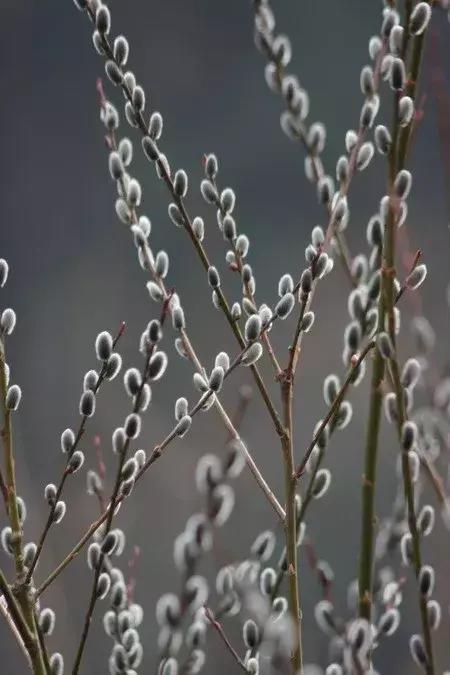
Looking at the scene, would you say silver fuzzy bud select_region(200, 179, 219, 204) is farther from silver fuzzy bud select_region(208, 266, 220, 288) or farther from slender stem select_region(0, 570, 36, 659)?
slender stem select_region(0, 570, 36, 659)

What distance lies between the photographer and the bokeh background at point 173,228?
2.50m

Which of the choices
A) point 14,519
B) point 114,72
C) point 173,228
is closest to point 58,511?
point 14,519

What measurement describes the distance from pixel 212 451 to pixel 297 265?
568 millimetres

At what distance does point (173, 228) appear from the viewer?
2.61 m

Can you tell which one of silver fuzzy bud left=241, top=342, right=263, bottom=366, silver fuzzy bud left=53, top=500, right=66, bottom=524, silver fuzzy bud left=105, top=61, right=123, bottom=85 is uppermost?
silver fuzzy bud left=105, top=61, right=123, bottom=85

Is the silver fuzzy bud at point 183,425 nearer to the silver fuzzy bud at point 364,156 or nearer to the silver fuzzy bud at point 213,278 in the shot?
the silver fuzzy bud at point 213,278

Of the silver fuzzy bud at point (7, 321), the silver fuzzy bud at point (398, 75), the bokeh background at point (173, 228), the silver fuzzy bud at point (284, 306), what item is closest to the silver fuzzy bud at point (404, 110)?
the silver fuzzy bud at point (398, 75)

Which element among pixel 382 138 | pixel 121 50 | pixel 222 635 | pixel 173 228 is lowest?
pixel 222 635

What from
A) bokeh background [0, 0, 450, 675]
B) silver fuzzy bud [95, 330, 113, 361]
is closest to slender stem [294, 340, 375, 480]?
silver fuzzy bud [95, 330, 113, 361]

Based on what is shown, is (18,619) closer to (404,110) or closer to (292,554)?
(292,554)

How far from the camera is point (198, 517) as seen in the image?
1.41 ft

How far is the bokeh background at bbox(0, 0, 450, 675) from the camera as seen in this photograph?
8.20 ft

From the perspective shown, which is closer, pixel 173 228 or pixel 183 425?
pixel 183 425

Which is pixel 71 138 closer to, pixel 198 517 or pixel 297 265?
pixel 297 265
